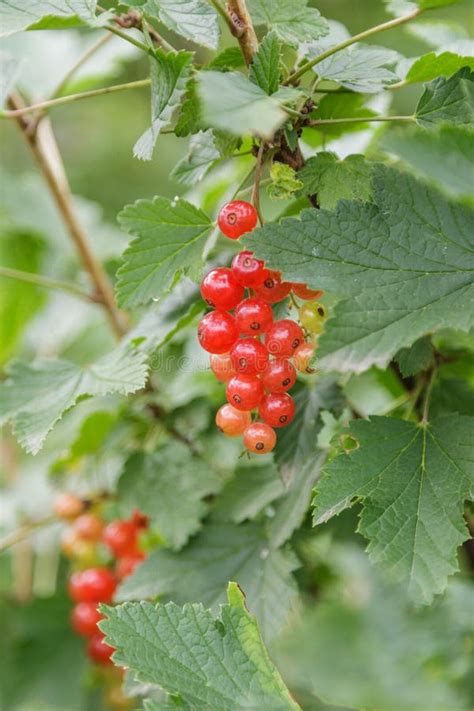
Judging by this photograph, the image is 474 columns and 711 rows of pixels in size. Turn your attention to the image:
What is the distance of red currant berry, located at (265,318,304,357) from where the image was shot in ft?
2.77

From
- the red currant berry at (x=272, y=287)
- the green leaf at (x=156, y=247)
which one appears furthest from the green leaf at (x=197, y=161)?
the red currant berry at (x=272, y=287)

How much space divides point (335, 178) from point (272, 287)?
13 centimetres

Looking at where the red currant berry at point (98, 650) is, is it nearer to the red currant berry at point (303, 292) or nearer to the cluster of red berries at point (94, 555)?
the cluster of red berries at point (94, 555)

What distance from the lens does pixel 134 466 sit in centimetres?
121

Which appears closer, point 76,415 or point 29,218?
point 76,415

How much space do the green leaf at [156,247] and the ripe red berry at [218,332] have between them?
0.06 meters

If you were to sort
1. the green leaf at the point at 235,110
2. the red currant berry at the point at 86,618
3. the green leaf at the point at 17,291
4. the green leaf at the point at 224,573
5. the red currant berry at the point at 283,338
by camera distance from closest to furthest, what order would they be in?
Result: the green leaf at the point at 235,110 < the red currant berry at the point at 283,338 < the green leaf at the point at 224,573 < the red currant berry at the point at 86,618 < the green leaf at the point at 17,291

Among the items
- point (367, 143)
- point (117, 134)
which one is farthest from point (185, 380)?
point (117, 134)

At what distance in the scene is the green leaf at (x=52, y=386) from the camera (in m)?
0.90

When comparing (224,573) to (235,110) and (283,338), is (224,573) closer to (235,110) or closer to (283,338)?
(283,338)

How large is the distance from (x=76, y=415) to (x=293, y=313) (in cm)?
70

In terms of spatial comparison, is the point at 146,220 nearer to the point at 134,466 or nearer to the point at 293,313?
the point at 293,313

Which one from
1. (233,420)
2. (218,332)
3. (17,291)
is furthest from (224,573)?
(17,291)

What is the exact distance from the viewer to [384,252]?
785 millimetres
